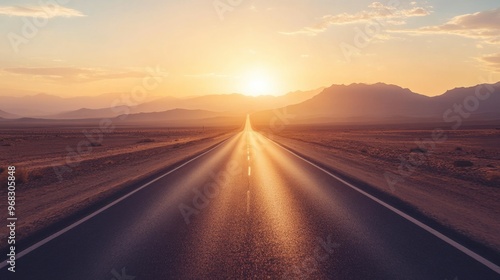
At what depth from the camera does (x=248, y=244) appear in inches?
280

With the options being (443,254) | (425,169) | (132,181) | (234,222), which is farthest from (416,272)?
(425,169)

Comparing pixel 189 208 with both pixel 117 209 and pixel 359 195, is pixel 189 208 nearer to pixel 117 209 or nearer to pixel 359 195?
pixel 117 209

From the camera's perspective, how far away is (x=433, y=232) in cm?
799

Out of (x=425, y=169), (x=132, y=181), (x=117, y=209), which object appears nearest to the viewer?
(x=117, y=209)

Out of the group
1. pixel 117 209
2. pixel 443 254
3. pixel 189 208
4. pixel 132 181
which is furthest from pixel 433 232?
pixel 132 181

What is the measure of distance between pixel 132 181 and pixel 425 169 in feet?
48.0

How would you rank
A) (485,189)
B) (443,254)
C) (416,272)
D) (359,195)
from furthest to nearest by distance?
(485,189) < (359,195) < (443,254) < (416,272)

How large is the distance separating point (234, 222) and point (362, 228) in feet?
9.11

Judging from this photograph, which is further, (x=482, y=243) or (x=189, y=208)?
(x=189, y=208)

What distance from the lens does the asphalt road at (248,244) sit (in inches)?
227

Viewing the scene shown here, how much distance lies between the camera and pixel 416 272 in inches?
227

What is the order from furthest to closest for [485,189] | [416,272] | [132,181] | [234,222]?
[132,181]
[485,189]
[234,222]
[416,272]

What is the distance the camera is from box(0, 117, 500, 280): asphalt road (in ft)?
18.9

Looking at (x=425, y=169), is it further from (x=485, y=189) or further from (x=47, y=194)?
(x=47, y=194)
